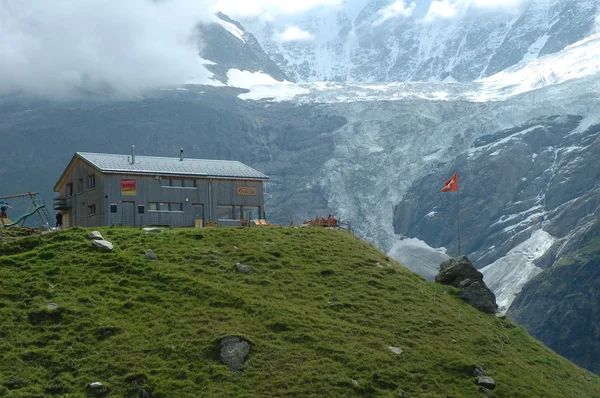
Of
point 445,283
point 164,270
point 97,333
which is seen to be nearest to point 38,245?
point 164,270

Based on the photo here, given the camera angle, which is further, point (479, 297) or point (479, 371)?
point (479, 297)

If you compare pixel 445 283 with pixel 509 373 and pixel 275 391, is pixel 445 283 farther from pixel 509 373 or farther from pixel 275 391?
pixel 275 391

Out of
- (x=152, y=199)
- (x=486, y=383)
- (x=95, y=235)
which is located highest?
(x=152, y=199)

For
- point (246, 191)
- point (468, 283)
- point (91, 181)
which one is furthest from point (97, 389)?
point (246, 191)

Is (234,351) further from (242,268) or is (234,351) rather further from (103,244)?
(103,244)

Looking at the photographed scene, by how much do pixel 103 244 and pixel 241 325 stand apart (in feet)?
48.8

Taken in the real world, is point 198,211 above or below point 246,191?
below

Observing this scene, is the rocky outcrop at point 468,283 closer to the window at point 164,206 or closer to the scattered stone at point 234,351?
the window at point 164,206

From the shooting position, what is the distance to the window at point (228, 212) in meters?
88.3

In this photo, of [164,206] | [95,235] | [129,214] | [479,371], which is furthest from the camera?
[164,206]

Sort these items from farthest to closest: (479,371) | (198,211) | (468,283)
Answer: (198,211) → (468,283) → (479,371)

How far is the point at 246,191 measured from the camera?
295 feet

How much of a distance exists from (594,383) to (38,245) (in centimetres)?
4144

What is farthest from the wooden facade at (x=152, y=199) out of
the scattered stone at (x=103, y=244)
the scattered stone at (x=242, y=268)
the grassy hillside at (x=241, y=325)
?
the scattered stone at (x=242, y=268)
